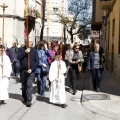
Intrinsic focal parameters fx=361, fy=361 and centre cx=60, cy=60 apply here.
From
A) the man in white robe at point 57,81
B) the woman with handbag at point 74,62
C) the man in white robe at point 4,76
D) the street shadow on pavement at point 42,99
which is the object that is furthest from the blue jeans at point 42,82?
the man in white robe at point 4,76

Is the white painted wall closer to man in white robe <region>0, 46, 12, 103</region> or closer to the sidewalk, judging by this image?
the sidewalk

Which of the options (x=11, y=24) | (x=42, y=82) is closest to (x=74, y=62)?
(x=42, y=82)

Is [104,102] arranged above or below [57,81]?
below

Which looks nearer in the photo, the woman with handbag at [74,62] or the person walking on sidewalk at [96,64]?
the woman with handbag at [74,62]

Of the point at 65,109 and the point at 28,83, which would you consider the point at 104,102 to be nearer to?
the point at 65,109

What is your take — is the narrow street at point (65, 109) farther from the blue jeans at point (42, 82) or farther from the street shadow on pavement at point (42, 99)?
the blue jeans at point (42, 82)

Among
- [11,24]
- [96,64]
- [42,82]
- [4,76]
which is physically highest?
[11,24]

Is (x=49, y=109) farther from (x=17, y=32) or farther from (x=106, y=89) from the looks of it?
(x=17, y=32)

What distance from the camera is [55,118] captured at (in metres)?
8.17

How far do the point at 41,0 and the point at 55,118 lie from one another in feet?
129

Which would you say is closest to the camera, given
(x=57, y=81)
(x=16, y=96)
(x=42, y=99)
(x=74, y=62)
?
(x=57, y=81)

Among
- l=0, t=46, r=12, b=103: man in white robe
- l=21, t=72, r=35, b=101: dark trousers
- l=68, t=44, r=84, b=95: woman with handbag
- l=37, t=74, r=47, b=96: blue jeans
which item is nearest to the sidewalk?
l=68, t=44, r=84, b=95: woman with handbag

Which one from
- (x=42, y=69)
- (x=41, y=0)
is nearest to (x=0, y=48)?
(x=42, y=69)

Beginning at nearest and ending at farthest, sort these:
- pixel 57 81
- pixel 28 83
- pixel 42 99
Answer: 1. pixel 28 83
2. pixel 57 81
3. pixel 42 99
